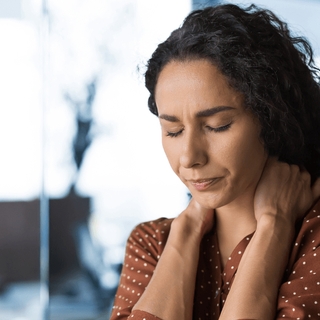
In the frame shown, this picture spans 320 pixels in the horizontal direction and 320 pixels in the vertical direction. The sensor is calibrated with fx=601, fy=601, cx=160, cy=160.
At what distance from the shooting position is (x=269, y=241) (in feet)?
4.33

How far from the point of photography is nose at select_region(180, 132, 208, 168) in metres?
1.32

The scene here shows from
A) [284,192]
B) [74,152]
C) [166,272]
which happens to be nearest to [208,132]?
[284,192]

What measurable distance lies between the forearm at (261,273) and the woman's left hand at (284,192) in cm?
4

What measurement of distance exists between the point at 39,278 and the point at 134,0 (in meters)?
1.75

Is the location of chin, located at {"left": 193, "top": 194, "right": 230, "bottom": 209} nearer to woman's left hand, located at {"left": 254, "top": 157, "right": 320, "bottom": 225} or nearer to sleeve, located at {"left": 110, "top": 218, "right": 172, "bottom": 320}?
woman's left hand, located at {"left": 254, "top": 157, "right": 320, "bottom": 225}

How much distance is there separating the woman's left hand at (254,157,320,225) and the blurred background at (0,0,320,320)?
2.17 meters

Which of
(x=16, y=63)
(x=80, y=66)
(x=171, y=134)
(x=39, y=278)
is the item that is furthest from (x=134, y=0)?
(x=171, y=134)

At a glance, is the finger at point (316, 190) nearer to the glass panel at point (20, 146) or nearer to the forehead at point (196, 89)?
the forehead at point (196, 89)

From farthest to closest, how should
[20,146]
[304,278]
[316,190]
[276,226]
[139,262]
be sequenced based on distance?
[20,146] < [139,262] < [316,190] < [276,226] < [304,278]

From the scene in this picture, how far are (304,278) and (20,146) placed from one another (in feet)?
8.26

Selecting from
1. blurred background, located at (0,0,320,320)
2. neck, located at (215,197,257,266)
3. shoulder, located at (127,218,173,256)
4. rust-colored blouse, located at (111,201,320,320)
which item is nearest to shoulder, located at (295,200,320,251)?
rust-colored blouse, located at (111,201,320,320)

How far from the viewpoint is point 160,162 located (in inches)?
145

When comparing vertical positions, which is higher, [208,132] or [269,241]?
[208,132]

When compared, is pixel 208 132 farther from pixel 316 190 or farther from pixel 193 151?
pixel 316 190
